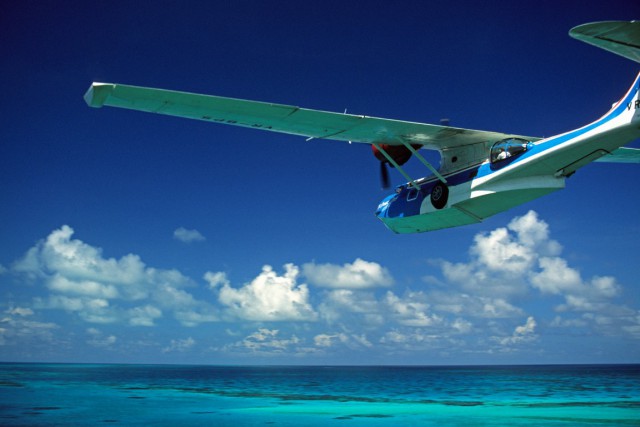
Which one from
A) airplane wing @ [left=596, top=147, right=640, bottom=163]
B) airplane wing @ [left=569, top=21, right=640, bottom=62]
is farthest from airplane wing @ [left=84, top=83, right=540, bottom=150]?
airplane wing @ [left=596, top=147, right=640, bottom=163]

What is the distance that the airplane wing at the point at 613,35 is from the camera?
1070cm

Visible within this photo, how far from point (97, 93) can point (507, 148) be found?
36.8 feet

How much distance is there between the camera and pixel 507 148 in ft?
55.3

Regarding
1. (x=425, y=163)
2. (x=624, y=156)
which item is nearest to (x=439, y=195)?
(x=425, y=163)

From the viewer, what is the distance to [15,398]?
47.8 metres

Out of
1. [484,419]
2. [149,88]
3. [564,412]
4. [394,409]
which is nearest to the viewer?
[149,88]

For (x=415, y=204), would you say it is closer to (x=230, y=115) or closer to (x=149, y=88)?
(x=230, y=115)

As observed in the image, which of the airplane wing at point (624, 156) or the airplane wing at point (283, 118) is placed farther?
the airplane wing at point (624, 156)

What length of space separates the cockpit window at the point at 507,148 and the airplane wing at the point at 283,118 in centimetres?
47

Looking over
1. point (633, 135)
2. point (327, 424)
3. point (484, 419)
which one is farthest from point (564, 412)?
point (633, 135)

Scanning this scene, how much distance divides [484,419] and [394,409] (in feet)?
30.5

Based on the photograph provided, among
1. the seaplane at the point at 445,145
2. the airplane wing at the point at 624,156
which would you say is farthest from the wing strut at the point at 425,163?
the airplane wing at the point at 624,156

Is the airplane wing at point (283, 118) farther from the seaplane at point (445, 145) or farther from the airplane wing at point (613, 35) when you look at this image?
the airplane wing at point (613, 35)

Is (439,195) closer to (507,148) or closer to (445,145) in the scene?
(445,145)
